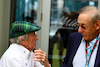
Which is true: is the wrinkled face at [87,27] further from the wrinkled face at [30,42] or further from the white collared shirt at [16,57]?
the white collared shirt at [16,57]

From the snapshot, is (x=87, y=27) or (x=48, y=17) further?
(x=48, y=17)

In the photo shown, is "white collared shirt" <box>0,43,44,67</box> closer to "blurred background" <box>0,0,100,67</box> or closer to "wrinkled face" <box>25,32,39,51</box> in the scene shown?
"wrinkled face" <box>25,32,39,51</box>

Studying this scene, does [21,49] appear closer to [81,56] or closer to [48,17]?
[81,56]

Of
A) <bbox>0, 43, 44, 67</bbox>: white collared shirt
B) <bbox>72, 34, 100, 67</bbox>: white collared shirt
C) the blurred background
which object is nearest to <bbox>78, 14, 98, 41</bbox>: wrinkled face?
<bbox>72, 34, 100, 67</bbox>: white collared shirt

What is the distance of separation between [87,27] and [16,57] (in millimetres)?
969

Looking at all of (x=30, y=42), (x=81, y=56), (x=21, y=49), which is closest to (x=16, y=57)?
(x=21, y=49)

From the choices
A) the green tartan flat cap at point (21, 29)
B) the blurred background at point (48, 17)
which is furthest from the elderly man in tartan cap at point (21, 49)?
the blurred background at point (48, 17)

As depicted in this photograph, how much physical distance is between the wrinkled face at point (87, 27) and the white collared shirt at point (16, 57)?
31.9 inches

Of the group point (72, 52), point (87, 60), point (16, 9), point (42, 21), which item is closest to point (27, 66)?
point (72, 52)

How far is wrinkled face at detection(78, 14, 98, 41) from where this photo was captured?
221 centimetres

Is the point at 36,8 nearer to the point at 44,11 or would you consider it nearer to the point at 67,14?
the point at 44,11

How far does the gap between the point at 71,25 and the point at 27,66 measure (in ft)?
7.14

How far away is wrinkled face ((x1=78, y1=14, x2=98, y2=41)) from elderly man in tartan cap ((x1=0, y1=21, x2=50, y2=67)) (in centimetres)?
58

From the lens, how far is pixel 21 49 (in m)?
2.42
